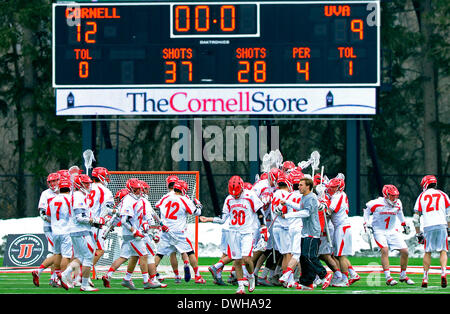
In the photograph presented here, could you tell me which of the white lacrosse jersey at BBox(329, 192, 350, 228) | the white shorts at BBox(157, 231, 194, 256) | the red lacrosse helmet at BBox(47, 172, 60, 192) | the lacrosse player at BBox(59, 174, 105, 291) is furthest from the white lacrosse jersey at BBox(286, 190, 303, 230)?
the red lacrosse helmet at BBox(47, 172, 60, 192)

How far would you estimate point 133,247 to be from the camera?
16.6 metres

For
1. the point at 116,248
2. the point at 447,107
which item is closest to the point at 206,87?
the point at 116,248

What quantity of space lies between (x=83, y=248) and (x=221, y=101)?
371 inches

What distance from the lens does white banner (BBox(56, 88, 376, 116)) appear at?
24.5m

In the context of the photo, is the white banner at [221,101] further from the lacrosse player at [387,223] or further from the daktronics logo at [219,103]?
the lacrosse player at [387,223]

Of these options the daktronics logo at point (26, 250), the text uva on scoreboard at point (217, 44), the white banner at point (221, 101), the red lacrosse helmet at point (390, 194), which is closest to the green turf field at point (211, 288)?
the red lacrosse helmet at point (390, 194)

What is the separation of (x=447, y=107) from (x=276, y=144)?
1833cm

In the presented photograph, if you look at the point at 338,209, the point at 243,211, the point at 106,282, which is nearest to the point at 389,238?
the point at 338,209

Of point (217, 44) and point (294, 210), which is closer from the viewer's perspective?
point (294, 210)

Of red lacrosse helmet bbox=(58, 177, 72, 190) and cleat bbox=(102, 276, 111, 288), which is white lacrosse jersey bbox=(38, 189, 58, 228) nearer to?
red lacrosse helmet bbox=(58, 177, 72, 190)

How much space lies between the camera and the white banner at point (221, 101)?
24531mm

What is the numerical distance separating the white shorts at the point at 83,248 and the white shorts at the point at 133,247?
2.50 ft

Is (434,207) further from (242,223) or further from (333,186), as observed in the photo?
(242,223)

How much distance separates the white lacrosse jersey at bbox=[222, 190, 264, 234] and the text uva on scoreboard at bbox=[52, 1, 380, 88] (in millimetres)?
8770
